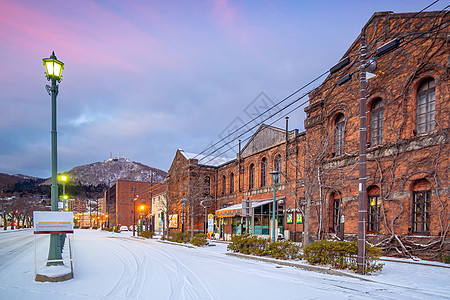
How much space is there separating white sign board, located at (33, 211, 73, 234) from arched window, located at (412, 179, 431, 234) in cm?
1446

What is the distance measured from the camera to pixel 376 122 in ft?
57.6

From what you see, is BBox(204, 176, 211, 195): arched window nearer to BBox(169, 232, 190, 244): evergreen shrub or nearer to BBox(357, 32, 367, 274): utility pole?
BBox(169, 232, 190, 244): evergreen shrub

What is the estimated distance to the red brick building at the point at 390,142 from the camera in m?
13.9

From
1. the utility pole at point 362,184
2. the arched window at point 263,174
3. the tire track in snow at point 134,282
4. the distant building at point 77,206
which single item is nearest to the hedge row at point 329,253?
the utility pole at point 362,184

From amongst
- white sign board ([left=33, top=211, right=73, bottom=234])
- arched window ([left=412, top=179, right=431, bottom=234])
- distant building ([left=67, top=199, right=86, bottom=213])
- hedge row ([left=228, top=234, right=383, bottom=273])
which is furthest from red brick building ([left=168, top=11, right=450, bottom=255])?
distant building ([left=67, top=199, right=86, bottom=213])

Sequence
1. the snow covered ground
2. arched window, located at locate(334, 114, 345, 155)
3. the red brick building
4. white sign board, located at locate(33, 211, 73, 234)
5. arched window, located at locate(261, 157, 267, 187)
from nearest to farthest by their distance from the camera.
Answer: the snow covered ground → white sign board, located at locate(33, 211, 73, 234) → the red brick building → arched window, located at locate(334, 114, 345, 155) → arched window, located at locate(261, 157, 267, 187)

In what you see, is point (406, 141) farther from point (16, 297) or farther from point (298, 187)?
point (16, 297)

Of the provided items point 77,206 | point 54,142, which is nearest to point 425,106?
point 54,142

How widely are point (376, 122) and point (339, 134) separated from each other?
2.95 m

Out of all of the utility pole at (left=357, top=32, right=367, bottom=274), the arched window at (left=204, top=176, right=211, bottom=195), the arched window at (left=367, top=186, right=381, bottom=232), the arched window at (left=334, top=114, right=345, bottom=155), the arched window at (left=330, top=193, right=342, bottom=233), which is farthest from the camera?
the arched window at (left=204, top=176, right=211, bottom=195)

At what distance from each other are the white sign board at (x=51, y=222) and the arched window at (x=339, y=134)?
1585 centimetres

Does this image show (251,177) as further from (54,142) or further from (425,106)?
(54,142)

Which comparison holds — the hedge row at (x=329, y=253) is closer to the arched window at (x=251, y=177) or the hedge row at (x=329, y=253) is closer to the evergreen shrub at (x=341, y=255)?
the evergreen shrub at (x=341, y=255)

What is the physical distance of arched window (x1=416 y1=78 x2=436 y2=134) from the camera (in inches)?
580
